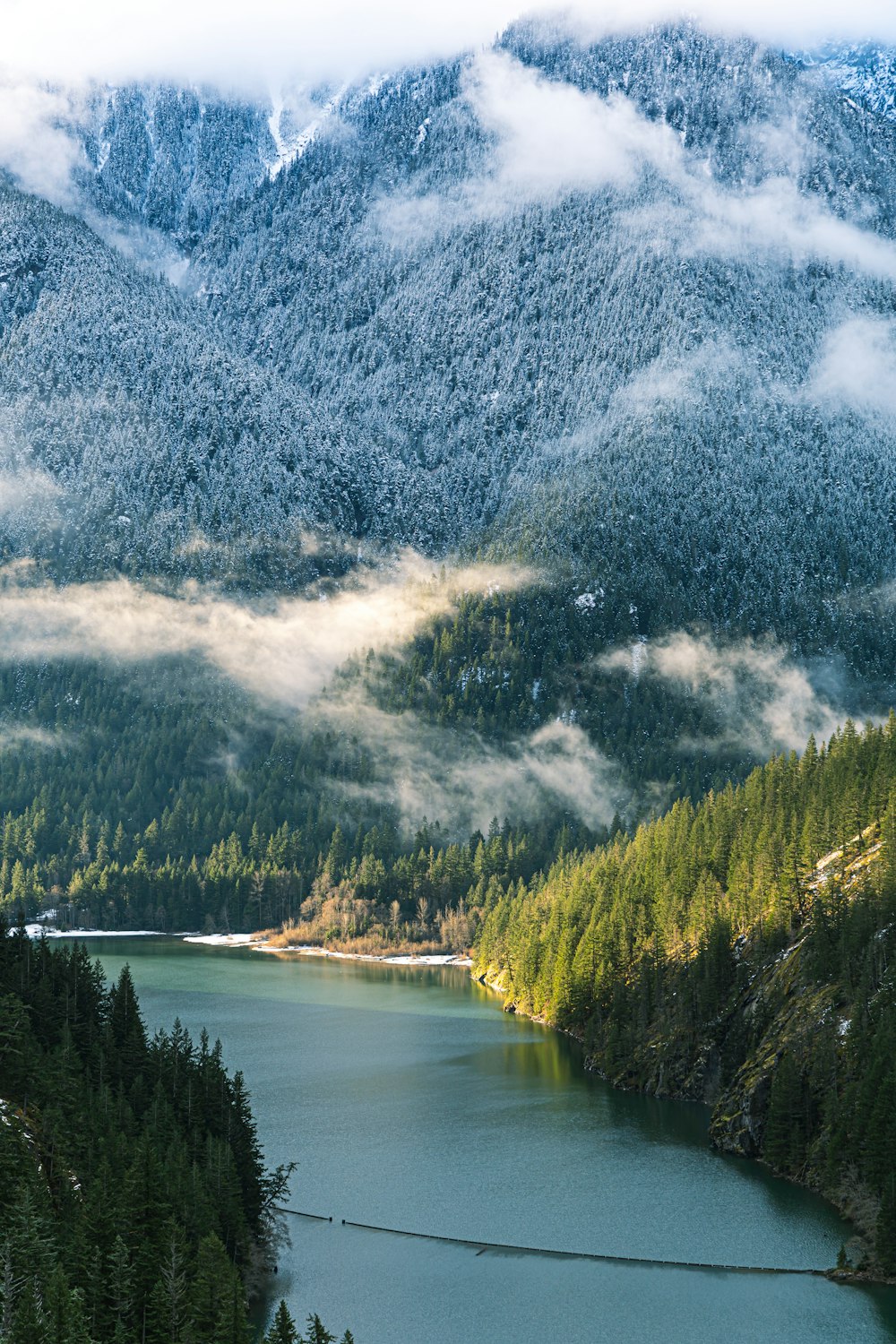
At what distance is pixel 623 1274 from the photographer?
9525 centimetres

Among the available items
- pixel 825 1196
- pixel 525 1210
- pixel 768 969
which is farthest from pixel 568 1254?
pixel 768 969

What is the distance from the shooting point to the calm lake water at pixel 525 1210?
87.8 metres

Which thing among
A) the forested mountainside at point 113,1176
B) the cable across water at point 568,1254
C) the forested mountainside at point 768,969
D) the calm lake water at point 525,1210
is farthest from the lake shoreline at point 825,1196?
the forested mountainside at point 113,1176

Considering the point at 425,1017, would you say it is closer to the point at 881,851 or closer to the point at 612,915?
the point at 612,915

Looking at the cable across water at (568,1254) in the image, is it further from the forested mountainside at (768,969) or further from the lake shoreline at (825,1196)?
the forested mountainside at (768,969)

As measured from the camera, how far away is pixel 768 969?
135 m

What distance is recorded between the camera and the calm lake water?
3455 inches

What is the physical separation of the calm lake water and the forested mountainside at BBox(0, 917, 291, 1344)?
693 centimetres

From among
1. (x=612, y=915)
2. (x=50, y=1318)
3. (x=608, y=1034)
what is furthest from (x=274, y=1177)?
(x=612, y=915)

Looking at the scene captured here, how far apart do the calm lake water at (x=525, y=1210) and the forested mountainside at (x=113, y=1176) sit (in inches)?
273

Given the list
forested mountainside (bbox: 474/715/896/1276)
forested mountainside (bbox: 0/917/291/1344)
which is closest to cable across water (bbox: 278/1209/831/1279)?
forested mountainside (bbox: 474/715/896/1276)

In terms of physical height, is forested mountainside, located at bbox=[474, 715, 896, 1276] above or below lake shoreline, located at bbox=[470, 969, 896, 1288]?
above

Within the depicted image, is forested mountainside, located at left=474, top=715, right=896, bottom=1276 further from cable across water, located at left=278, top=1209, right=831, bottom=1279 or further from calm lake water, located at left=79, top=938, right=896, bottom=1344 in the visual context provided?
cable across water, located at left=278, top=1209, right=831, bottom=1279

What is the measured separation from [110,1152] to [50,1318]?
2099cm
